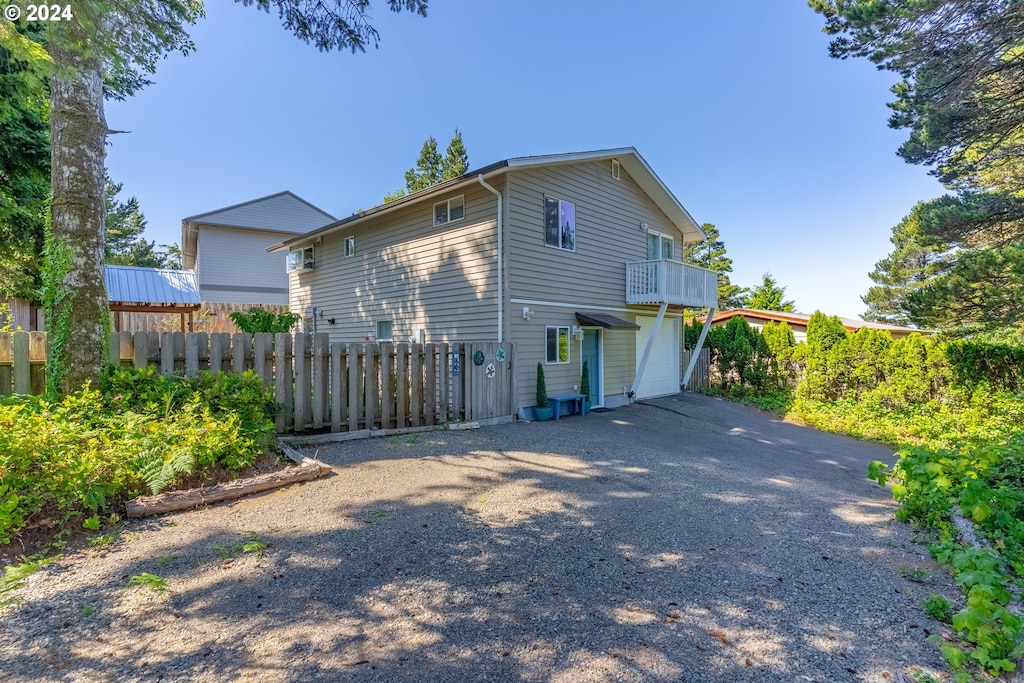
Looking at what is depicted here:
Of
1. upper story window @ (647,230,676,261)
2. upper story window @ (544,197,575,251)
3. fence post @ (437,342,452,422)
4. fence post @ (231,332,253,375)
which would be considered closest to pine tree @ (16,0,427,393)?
fence post @ (231,332,253,375)

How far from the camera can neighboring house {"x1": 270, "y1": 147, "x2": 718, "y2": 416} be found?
34.4 feet

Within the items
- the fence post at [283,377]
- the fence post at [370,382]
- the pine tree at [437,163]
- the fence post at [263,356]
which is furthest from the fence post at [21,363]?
the pine tree at [437,163]

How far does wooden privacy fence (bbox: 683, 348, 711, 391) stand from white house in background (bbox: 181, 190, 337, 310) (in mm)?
19017

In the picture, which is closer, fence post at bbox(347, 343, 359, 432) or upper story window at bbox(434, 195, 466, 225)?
fence post at bbox(347, 343, 359, 432)

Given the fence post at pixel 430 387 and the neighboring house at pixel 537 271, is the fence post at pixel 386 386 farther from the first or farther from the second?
the neighboring house at pixel 537 271

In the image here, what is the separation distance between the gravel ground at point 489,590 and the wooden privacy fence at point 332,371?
2144 mm

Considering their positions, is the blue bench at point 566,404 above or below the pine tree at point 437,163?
below

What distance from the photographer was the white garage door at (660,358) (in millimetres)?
14141

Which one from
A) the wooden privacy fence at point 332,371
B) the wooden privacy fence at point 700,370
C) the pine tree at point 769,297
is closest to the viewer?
the wooden privacy fence at point 332,371

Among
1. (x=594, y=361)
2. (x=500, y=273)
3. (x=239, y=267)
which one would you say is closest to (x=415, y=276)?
(x=500, y=273)

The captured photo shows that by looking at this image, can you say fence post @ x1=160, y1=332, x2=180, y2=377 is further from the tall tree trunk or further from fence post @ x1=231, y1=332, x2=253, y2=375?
fence post @ x1=231, y1=332, x2=253, y2=375

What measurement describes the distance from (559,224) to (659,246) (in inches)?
202

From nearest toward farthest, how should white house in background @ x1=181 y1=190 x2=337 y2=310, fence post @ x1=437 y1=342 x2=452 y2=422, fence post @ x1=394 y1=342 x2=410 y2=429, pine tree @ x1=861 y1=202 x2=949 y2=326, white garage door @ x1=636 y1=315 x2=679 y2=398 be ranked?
fence post @ x1=394 y1=342 x2=410 y2=429 < fence post @ x1=437 y1=342 x2=452 y2=422 < white garage door @ x1=636 y1=315 x2=679 y2=398 < white house in background @ x1=181 y1=190 x2=337 y2=310 < pine tree @ x1=861 y1=202 x2=949 y2=326

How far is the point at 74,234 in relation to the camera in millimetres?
5402
